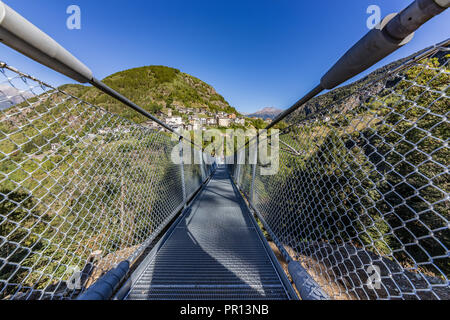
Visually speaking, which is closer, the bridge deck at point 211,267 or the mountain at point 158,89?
the bridge deck at point 211,267

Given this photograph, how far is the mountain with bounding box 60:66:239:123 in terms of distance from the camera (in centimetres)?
3869

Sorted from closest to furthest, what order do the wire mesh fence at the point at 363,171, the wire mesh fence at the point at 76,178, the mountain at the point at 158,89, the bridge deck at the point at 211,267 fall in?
the wire mesh fence at the point at 363,171 < the wire mesh fence at the point at 76,178 < the bridge deck at the point at 211,267 < the mountain at the point at 158,89

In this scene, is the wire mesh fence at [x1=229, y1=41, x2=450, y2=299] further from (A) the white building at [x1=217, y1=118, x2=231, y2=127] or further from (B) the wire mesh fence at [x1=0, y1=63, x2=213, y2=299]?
(A) the white building at [x1=217, y1=118, x2=231, y2=127]

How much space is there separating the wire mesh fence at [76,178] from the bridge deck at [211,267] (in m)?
0.27

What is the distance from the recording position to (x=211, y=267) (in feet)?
5.28

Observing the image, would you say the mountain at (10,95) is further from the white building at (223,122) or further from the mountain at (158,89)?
the mountain at (158,89)

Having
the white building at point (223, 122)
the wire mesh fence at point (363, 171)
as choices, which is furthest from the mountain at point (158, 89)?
the wire mesh fence at point (363, 171)

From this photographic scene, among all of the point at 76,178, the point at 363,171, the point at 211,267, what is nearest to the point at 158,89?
the point at 76,178

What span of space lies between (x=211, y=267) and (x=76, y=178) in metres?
1.42

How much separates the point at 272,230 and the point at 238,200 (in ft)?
5.06

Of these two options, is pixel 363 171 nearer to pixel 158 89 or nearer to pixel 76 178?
pixel 76 178

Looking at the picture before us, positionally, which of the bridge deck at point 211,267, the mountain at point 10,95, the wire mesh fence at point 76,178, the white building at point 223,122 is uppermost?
the white building at point 223,122

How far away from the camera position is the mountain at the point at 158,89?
A: 38.7 m

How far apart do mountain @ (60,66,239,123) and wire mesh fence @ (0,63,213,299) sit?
3791 cm
